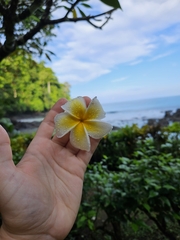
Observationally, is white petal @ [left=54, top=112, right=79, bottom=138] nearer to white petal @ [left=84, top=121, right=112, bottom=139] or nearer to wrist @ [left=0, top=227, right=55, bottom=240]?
white petal @ [left=84, top=121, right=112, bottom=139]

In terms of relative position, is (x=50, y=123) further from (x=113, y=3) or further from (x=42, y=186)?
(x=113, y=3)

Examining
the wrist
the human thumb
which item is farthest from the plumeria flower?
the wrist

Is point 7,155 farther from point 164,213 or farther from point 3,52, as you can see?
point 164,213

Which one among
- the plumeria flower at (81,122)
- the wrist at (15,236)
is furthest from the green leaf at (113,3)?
the wrist at (15,236)

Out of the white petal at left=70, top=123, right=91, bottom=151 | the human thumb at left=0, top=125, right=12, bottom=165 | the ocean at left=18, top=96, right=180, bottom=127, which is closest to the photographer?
the human thumb at left=0, top=125, right=12, bottom=165

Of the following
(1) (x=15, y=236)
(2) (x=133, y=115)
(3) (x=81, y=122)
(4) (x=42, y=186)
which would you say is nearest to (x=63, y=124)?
(3) (x=81, y=122)

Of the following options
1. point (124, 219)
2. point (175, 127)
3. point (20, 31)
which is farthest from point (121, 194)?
point (175, 127)
